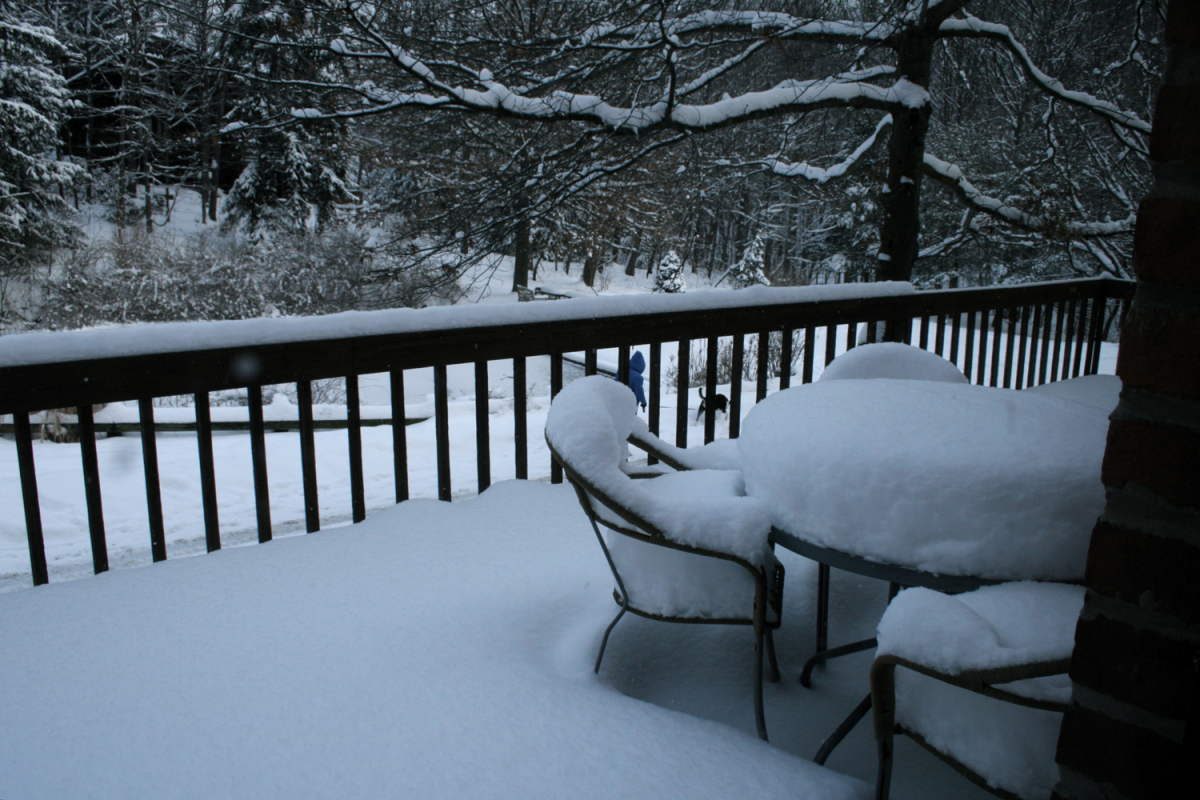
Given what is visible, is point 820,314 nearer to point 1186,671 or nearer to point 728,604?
point 728,604

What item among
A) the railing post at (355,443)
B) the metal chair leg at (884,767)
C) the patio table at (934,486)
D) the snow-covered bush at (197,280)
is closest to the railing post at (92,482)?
the railing post at (355,443)

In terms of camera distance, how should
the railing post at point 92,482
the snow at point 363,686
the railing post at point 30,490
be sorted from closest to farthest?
the snow at point 363,686, the railing post at point 30,490, the railing post at point 92,482

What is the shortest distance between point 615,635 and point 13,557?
4246 mm

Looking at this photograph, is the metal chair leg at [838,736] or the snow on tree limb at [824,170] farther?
the snow on tree limb at [824,170]

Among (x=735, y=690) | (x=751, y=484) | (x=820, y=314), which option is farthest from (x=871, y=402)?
(x=820, y=314)

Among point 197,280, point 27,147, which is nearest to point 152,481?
point 197,280

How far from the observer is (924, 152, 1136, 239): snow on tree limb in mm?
5801

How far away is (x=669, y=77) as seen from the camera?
464cm

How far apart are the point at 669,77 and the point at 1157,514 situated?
4351mm

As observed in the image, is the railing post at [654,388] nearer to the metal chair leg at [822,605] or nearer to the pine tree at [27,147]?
the metal chair leg at [822,605]

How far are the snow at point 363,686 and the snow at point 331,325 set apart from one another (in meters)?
0.67

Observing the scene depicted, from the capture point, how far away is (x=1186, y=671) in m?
0.86

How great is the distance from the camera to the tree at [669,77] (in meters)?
4.54

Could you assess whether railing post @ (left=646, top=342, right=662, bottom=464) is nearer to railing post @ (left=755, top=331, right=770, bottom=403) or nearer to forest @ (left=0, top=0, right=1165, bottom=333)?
railing post @ (left=755, top=331, right=770, bottom=403)
